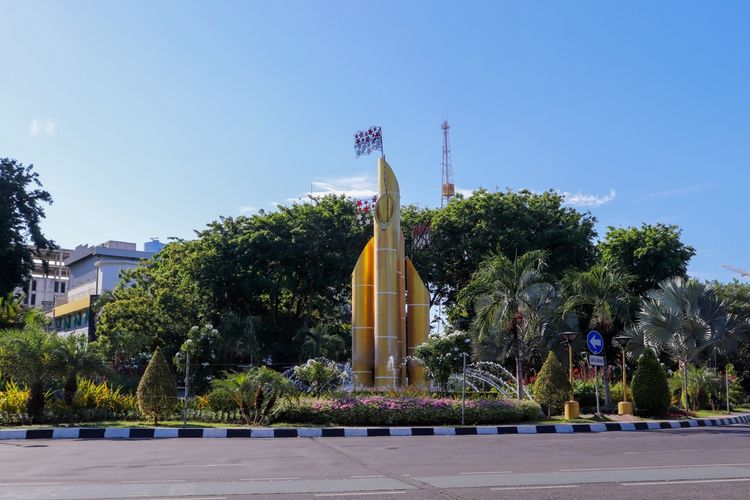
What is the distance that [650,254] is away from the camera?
38219 millimetres

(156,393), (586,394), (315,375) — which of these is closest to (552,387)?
(586,394)

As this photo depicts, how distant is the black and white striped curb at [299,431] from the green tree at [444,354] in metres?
3.49

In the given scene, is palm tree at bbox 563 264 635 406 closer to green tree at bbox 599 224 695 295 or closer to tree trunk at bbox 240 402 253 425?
green tree at bbox 599 224 695 295

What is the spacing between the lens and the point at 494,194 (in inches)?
1479

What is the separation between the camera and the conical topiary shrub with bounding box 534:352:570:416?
69.1ft

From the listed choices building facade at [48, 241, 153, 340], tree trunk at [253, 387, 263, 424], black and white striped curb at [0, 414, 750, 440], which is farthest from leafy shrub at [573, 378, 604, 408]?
building facade at [48, 241, 153, 340]

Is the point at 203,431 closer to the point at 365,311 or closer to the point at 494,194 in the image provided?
the point at 365,311

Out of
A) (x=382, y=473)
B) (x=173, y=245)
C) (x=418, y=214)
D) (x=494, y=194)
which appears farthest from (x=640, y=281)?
(x=382, y=473)

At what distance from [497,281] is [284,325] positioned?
1841cm

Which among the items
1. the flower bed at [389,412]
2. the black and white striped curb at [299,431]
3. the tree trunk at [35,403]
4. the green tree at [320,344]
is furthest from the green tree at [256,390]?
the green tree at [320,344]

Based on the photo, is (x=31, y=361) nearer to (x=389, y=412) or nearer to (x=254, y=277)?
(x=389, y=412)

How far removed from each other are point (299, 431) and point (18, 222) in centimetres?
2351

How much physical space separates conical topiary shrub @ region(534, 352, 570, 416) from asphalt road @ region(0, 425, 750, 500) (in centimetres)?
578

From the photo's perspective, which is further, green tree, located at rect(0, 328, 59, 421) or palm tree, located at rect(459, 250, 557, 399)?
palm tree, located at rect(459, 250, 557, 399)
